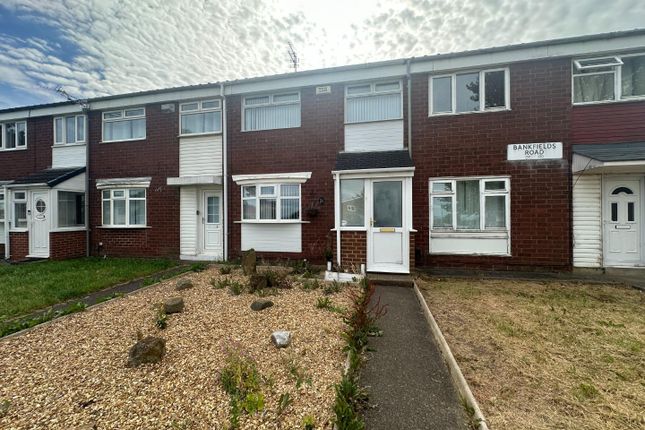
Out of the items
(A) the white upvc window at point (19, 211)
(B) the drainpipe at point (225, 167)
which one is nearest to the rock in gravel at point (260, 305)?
(B) the drainpipe at point (225, 167)

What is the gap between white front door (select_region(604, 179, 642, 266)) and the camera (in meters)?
7.13

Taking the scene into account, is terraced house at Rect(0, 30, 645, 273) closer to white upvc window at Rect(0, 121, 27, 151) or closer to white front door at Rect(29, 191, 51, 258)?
white front door at Rect(29, 191, 51, 258)

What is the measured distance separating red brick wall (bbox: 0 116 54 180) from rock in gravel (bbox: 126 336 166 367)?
12589 millimetres

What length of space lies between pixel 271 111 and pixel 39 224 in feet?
29.9

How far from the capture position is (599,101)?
7238 millimetres

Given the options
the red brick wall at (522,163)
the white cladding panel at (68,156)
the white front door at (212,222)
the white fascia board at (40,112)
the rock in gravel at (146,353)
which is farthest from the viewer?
the white cladding panel at (68,156)

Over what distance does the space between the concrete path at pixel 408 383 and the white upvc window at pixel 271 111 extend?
22.8 ft

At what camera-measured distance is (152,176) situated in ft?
33.0

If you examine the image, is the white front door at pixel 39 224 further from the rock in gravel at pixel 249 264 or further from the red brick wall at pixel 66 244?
the rock in gravel at pixel 249 264

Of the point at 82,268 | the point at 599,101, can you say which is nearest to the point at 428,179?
the point at 599,101

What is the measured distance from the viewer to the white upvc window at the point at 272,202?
875 centimetres

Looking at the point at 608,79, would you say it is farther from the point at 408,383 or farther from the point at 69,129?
the point at 69,129

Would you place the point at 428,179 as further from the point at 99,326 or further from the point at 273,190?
the point at 99,326

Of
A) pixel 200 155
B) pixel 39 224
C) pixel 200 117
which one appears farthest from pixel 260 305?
pixel 39 224
